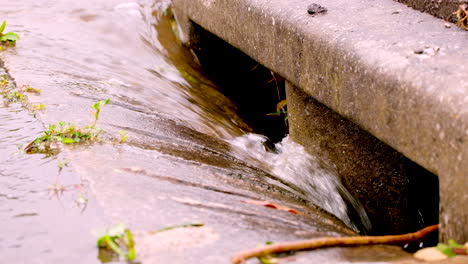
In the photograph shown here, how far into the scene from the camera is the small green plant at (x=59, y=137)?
2.50 meters

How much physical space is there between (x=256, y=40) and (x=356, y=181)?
3.24 feet

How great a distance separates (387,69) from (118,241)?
1242 mm

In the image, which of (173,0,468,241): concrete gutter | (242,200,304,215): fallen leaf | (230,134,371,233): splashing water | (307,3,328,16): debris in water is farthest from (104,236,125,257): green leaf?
(307,3,328,16): debris in water

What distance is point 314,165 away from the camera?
345cm

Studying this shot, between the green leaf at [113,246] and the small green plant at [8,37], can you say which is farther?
the small green plant at [8,37]

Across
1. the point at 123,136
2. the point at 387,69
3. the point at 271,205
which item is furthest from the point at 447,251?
the point at 123,136

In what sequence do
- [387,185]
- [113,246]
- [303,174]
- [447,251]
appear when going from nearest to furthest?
[113,246], [447,251], [387,185], [303,174]

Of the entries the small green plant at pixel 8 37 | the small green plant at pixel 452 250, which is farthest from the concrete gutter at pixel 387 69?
the small green plant at pixel 8 37

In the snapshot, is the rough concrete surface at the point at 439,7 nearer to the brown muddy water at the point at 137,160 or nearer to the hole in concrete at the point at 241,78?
the brown muddy water at the point at 137,160

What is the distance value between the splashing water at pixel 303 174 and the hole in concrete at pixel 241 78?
3.29ft

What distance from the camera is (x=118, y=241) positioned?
1785 millimetres

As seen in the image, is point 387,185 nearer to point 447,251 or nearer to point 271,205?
point 271,205

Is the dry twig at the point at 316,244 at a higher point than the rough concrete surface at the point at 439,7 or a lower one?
lower

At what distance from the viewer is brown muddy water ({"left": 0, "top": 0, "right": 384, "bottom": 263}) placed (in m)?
1.89
